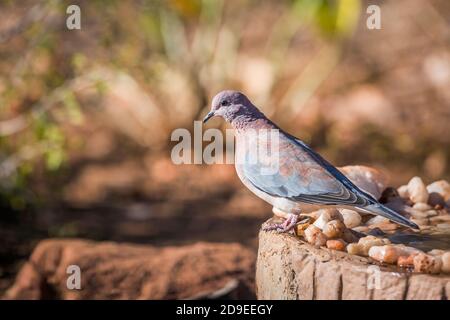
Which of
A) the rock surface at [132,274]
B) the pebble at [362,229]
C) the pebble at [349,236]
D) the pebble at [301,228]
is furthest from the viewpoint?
the rock surface at [132,274]

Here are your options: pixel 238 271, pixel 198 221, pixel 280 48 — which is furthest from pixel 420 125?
pixel 238 271

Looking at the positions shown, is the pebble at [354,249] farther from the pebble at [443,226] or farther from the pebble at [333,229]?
the pebble at [443,226]

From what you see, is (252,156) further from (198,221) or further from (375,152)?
(375,152)

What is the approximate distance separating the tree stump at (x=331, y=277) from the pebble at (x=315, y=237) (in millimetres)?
39

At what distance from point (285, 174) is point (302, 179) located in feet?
0.28

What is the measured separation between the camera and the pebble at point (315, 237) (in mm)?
3422

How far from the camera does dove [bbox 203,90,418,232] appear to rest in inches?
133

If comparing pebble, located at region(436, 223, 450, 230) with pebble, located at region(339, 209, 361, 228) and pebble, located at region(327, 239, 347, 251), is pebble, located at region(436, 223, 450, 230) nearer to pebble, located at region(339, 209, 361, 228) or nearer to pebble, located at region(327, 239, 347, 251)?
pebble, located at region(339, 209, 361, 228)

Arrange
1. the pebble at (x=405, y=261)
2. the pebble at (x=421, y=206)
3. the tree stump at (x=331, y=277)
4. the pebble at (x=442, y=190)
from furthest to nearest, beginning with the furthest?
the pebble at (x=442, y=190) < the pebble at (x=421, y=206) < the pebble at (x=405, y=261) < the tree stump at (x=331, y=277)

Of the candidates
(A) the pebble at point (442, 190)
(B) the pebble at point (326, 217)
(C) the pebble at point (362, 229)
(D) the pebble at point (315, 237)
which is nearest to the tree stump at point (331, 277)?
(D) the pebble at point (315, 237)

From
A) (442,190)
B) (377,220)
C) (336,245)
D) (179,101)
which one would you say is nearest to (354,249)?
(336,245)

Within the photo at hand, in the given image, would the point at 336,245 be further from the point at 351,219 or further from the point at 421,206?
the point at 421,206

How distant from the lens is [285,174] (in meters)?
3.50

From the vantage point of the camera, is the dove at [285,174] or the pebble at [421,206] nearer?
the dove at [285,174]
